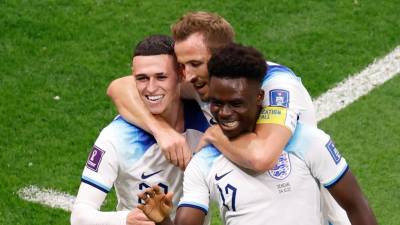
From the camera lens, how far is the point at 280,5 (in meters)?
11.1

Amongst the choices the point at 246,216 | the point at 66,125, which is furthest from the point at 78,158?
the point at 246,216

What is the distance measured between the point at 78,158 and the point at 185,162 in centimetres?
337

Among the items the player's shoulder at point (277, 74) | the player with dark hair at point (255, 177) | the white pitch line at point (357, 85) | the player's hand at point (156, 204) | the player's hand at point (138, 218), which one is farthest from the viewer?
the white pitch line at point (357, 85)

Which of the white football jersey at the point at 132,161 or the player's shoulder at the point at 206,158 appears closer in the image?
the player's shoulder at the point at 206,158

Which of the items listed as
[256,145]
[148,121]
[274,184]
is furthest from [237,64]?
[148,121]

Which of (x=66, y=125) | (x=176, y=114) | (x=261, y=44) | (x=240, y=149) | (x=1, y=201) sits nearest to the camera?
(x=240, y=149)

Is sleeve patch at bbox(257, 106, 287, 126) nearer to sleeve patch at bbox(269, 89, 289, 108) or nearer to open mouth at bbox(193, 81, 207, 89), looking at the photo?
sleeve patch at bbox(269, 89, 289, 108)

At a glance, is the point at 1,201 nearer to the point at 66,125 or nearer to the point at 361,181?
the point at 66,125

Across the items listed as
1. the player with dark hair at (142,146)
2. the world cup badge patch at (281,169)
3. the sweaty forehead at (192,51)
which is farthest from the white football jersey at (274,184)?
the sweaty forehead at (192,51)

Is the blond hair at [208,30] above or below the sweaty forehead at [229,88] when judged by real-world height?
above

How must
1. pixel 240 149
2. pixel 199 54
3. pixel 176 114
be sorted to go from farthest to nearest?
pixel 176 114
pixel 199 54
pixel 240 149

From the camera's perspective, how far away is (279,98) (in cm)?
572

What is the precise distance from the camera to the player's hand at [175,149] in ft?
19.4

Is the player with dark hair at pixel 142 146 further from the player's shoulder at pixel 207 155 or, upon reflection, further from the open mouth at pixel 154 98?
the player's shoulder at pixel 207 155
